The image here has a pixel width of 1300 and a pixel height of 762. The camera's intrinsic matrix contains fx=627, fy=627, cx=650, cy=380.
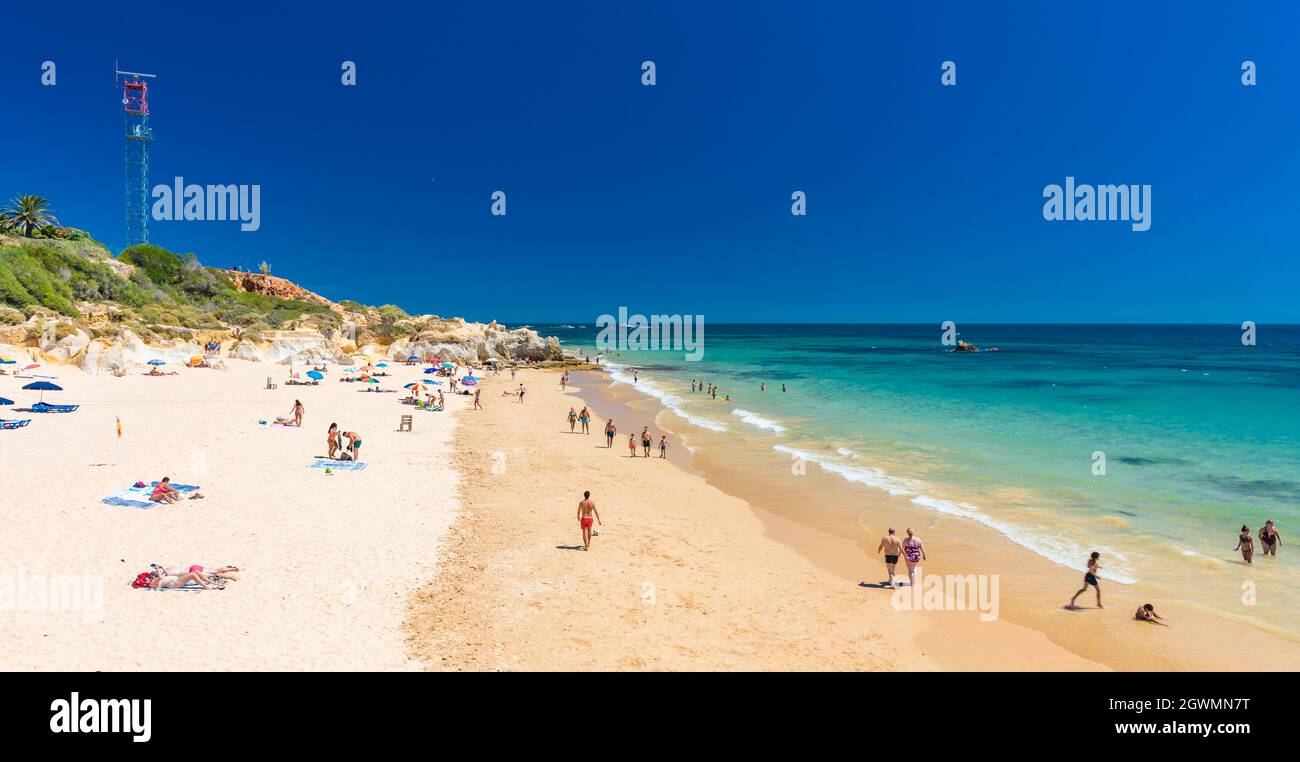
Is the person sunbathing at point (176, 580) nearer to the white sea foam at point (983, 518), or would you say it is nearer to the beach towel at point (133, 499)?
the beach towel at point (133, 499)

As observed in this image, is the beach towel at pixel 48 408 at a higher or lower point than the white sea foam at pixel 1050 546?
higher

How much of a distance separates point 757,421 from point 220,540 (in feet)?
79.1

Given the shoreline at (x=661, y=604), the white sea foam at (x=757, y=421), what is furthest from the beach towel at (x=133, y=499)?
the white sea foam at (x=757, y=421)

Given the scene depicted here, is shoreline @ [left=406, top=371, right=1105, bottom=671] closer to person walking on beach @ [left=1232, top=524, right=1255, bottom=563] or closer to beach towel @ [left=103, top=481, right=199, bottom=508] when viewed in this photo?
beach towel @ [left=103, top=481, right=199, bottom=508]

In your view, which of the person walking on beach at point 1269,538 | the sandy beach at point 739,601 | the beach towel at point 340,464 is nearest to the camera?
the sandy beach at point 739,601

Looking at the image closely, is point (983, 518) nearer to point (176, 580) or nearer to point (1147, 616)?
point (1147, 616)

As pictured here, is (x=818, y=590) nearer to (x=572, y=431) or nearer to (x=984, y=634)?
(x=984, y=634)

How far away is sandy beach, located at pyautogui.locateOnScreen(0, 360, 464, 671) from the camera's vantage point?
7809 mm

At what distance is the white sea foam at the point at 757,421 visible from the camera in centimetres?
2936

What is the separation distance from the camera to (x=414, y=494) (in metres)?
15.4

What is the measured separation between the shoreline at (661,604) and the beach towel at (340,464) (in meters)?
3.19
